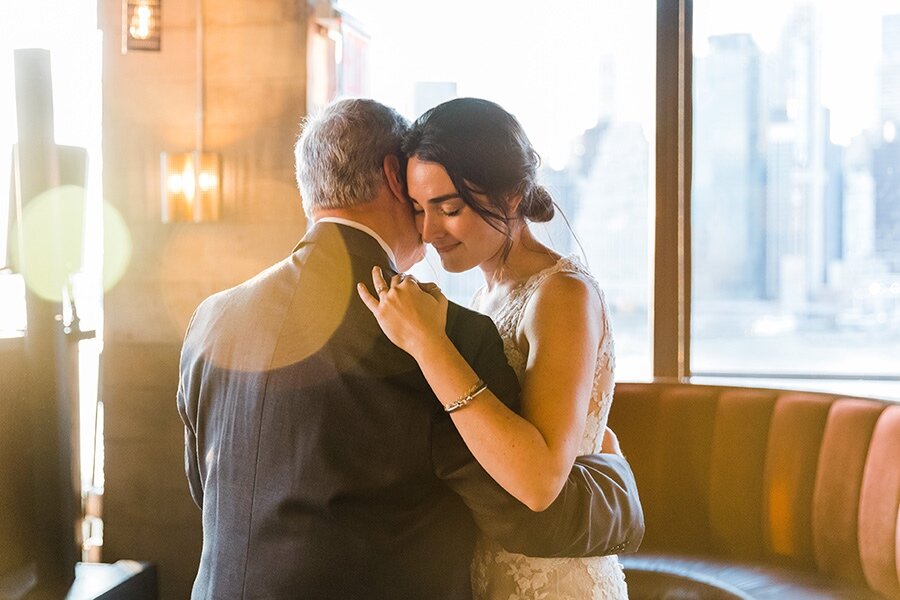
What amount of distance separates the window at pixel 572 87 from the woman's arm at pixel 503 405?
9.06ft

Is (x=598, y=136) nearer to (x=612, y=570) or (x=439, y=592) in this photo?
(x=612, y=570)

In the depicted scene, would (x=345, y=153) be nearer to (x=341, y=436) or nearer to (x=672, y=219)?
(x=341, y=436)

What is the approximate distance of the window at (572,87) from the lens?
14.2 feet

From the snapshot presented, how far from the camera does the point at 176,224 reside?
4.20 m

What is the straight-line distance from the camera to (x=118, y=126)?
13.9 ft

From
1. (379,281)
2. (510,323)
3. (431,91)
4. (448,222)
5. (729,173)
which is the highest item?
(431,91)

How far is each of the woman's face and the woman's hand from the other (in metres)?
0.31

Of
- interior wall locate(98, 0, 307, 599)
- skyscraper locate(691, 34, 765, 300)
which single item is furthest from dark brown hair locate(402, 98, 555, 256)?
skyscraper locate(691, 34, 765, 300)

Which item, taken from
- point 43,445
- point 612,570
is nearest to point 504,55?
point 43,445

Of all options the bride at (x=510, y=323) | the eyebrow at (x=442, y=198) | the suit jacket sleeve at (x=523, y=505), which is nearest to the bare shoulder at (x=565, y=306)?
the bride at (x=510, y=323)

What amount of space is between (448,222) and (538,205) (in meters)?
0.25

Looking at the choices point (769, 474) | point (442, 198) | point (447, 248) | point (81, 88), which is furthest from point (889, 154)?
point (81, 88)

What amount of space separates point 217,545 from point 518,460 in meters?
0.56

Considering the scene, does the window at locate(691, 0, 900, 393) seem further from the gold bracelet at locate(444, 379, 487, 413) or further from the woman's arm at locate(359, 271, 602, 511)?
the gold bracelet at locate(444, 379, 487, 413)
